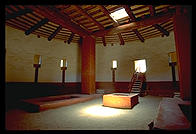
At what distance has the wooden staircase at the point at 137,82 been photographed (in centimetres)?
1032

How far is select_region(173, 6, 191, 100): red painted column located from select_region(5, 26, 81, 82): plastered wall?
9024 millimetres

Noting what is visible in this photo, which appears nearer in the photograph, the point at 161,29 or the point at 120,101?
the point at 120,101

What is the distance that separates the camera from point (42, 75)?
33.0ft

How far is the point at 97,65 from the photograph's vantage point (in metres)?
13.5

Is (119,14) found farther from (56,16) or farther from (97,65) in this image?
(97,65)

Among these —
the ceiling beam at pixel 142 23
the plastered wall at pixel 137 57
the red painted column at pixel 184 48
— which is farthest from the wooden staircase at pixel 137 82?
the ceiling beam at pixel 142 23

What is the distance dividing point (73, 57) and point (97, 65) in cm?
295

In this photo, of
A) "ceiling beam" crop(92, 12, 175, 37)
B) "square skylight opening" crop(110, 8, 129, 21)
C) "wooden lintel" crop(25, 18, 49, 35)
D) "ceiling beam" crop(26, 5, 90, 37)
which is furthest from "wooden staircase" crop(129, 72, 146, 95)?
"wooden lintel" crop(25, 18, 49, 35)

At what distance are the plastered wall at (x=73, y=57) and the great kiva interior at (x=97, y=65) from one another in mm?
59

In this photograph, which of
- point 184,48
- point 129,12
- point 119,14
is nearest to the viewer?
point 184,48

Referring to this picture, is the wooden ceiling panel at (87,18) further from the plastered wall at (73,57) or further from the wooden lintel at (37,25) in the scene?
the plastered wall at (73,57)

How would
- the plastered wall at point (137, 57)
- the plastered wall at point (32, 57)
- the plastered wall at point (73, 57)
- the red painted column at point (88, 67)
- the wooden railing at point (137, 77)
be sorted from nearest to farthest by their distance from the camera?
the plastered wall at point (32, 57)
the plastered wall at point (73, 57)
the red painted column at point (88, 67)
the plastered wall at point (137, 57)
the wooden railing at point (137, 77)

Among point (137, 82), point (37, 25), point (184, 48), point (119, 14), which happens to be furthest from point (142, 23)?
point (37, 25)

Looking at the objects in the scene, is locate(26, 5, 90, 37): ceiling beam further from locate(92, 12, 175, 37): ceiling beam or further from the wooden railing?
the wooden railing
